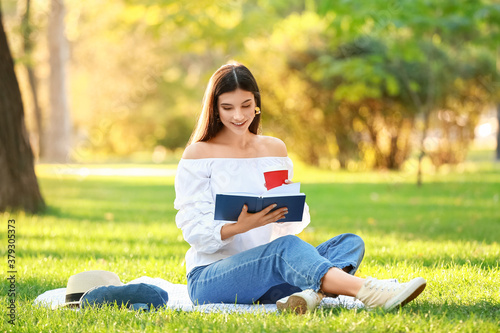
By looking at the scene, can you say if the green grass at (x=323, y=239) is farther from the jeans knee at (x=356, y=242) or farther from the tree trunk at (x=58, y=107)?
the tree trunk at (x=58, y=107)

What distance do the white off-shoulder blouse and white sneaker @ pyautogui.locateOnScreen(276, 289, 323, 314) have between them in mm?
503

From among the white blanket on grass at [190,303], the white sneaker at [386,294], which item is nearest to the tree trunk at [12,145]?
the white blanket on grass at [190,303]

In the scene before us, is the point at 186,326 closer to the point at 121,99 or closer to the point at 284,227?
the point at 284,227

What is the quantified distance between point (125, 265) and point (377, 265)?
2.00m

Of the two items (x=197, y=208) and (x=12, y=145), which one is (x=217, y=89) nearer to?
(x=197, y=208)

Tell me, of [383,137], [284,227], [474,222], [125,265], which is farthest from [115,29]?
[284,227]

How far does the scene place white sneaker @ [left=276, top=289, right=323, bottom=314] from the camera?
3.40m

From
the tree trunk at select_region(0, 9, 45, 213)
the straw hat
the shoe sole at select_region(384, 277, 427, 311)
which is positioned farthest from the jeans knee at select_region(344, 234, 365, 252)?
the tree trunk at select_region(0, 9, 45, 213)

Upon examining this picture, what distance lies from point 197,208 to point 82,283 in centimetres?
86

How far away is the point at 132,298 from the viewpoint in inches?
149

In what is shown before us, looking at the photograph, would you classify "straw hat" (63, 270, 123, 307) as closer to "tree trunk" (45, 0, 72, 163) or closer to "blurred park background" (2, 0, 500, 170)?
"blurred park background" (2, 0, 500, 170)

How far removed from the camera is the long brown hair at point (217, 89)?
382 centimetres

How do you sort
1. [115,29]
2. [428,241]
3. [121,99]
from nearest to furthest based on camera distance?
[428,241]
[115,29]
[121,99]

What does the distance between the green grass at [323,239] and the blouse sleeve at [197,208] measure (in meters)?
0.41
